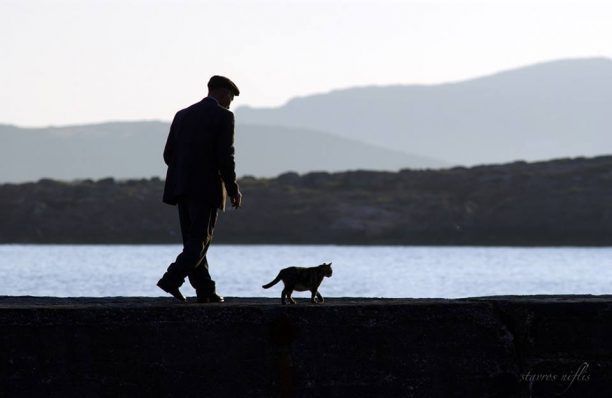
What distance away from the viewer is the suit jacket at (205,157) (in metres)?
10.1

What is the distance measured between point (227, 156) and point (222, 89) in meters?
0.61

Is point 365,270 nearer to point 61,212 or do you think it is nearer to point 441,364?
point 61,212

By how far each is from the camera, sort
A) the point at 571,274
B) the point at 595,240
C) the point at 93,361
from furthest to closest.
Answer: the point at 595,240 < the point at 571,274 < the point at 93,361

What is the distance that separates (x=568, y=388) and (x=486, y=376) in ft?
1.69

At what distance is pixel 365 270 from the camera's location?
7856 centimetres

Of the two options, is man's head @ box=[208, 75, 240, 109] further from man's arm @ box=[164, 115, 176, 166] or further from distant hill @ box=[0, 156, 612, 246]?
distant hill @ box=[0, 156, 612, 246]

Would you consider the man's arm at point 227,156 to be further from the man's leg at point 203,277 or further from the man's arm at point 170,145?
the man's arm at point 170,145

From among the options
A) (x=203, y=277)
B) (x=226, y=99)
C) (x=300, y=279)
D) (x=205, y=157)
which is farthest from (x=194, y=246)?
(x=226, y=99)

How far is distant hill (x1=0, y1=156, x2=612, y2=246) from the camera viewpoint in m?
109

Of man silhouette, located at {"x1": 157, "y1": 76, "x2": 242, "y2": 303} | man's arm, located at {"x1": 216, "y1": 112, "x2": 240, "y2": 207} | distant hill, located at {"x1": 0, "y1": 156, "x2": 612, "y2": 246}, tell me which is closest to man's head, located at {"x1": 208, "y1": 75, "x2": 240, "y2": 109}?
man silhouette, located at {"x1": 157, "y1": 76, "x2": 242, "y2": 303}

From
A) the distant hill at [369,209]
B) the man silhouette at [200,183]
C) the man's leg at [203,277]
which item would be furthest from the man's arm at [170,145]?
the distant hill at [369,209]

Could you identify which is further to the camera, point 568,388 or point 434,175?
point 434,175

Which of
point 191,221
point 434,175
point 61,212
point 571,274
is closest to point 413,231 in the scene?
point 434,175

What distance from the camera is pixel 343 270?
7912 centimetres
